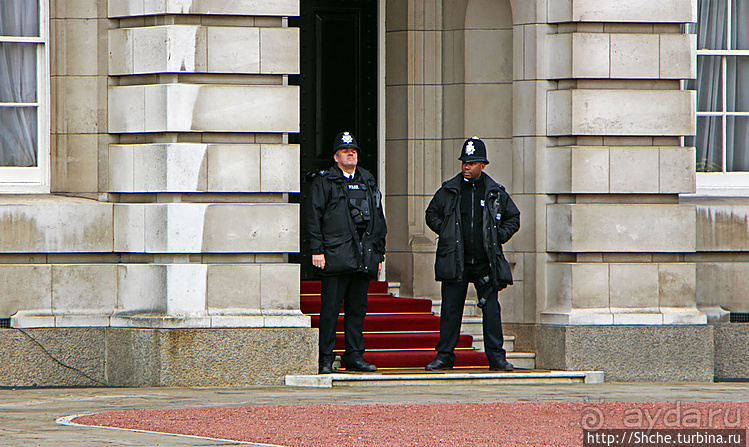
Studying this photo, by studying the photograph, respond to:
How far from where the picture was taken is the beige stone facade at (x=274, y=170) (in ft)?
38.5

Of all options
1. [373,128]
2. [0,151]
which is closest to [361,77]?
[373,128]

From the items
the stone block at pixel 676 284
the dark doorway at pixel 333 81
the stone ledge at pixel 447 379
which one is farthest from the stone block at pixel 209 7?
the stone block at pixel 676 284

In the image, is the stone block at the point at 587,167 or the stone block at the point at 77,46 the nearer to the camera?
the stone block at the point at 77,46

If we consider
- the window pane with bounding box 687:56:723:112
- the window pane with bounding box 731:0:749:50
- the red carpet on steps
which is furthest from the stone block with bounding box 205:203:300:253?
the window pane with bounding box 731:0:749:50

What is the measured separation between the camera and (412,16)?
13.7m

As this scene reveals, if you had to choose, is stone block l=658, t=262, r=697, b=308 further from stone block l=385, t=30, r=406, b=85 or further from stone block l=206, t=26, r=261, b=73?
stone block l=206, t=26, r=261, b=73

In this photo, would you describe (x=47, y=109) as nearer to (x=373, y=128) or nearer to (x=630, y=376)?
(x=373, y=128)

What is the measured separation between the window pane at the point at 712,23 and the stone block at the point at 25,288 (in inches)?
264

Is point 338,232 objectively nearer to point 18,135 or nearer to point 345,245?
point 345,245

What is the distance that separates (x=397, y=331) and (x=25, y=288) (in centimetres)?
348

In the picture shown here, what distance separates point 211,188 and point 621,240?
Result: 374cm

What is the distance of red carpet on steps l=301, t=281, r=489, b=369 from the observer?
40.9 feet

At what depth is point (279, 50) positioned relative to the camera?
11.9m

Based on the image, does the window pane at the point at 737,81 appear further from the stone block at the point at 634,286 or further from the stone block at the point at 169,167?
the stone block at the point at 169,167
